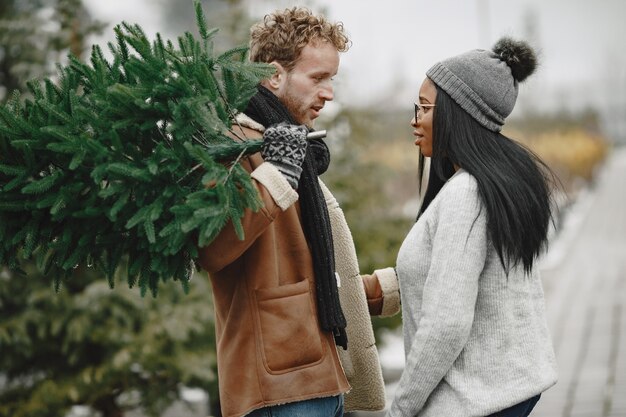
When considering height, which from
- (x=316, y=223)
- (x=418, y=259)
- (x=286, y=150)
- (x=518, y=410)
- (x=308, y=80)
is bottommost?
(x=518, y=410)

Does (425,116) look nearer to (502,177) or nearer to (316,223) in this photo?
(502,177)

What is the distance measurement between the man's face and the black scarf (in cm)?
6

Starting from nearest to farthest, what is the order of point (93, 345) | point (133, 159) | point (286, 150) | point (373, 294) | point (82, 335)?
point (133, 159)
point (286, 150)
point (373, 294)
point (82, 335)
point (93, 345)

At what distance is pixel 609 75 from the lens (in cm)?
8638

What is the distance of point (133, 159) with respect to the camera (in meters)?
2.41

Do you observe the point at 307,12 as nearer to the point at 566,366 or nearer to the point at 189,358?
the point at 189,358

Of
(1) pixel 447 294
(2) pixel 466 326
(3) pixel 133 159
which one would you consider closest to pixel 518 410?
(2) pixel 466 326

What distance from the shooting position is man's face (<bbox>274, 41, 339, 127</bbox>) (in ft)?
9.28

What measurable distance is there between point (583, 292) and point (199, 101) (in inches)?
360

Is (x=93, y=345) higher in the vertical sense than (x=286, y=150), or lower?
lower

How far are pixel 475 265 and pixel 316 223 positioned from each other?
19.9 inches

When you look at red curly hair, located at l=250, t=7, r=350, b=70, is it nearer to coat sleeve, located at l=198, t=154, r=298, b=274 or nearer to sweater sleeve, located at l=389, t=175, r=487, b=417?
coat sleeve, located at l=198, t=154, r=298, b=274

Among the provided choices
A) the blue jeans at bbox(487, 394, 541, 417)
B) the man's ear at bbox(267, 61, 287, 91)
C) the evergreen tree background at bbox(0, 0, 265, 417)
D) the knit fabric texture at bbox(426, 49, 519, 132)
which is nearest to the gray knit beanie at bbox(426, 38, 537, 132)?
the knit fabric texture at bbox(426, 49, 519, 132)

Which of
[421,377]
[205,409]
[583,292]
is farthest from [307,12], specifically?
[583,292]
